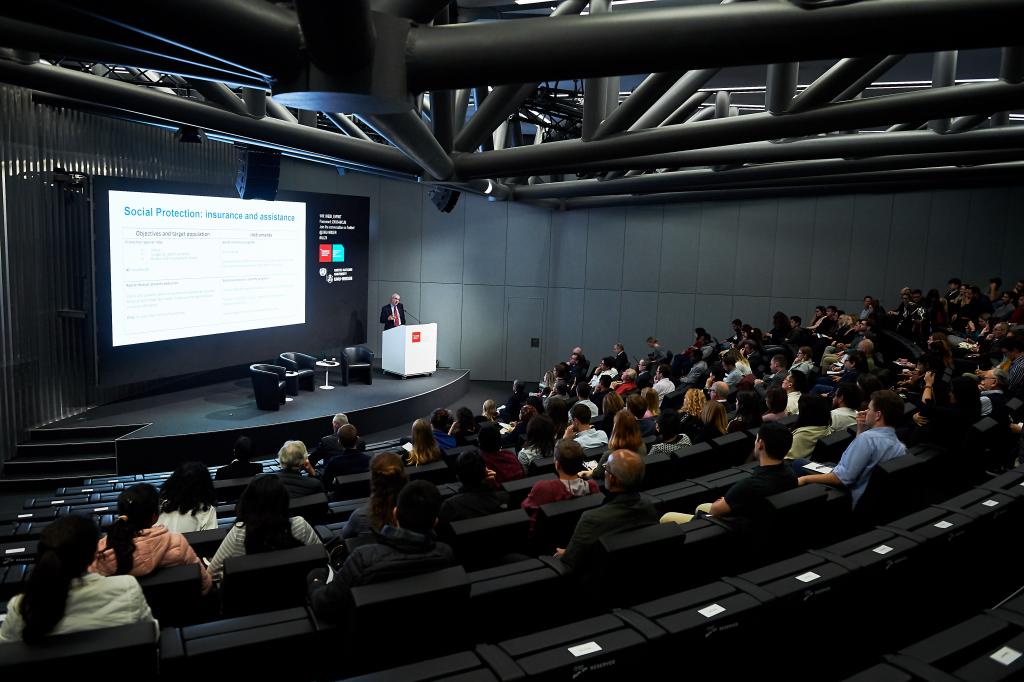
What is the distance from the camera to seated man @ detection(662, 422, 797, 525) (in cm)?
348

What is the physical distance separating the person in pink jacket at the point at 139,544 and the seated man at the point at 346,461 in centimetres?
239

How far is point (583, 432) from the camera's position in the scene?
625 cm

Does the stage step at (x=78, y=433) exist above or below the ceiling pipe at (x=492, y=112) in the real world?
below

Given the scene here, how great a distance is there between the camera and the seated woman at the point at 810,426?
5.00m

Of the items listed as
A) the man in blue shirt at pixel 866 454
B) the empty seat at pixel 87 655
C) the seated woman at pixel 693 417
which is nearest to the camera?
the empty seat at pixel 87 655

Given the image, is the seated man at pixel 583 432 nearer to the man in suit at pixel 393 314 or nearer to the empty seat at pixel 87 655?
the empty seat at pixel 87 655

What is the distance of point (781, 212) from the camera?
47.3 ft

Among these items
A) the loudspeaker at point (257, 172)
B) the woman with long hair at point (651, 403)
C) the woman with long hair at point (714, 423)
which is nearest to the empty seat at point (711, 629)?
the woman with long hair at point (714, 423)

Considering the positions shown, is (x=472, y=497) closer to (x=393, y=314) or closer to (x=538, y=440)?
(x=538, y=440)

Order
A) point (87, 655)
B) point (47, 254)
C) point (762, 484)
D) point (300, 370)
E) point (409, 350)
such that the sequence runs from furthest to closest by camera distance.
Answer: point (409, 350), point (300, 370), point (47, 254), point (762, 484), point (87, 655)

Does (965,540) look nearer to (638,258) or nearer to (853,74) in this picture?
(853,74)

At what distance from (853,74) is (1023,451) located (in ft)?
9.64

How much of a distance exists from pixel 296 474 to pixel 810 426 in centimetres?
363

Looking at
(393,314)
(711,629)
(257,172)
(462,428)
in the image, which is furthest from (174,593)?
(393,314)
